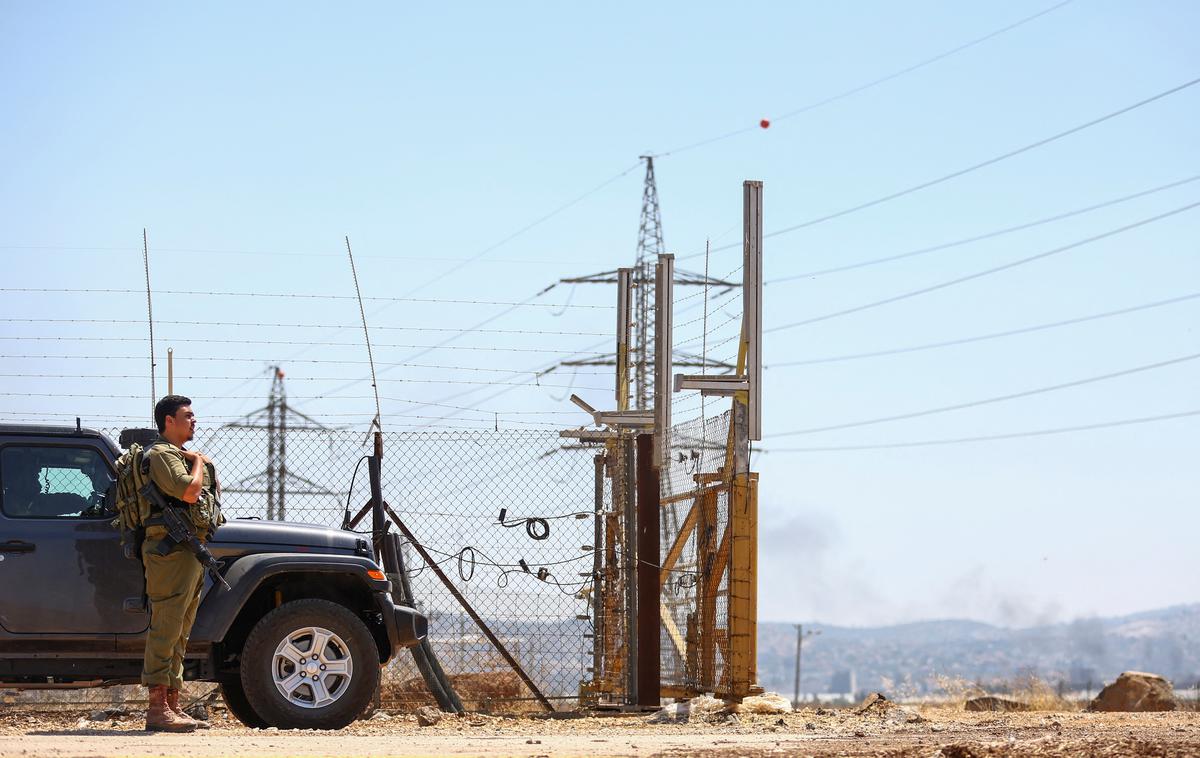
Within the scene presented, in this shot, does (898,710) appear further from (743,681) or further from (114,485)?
(114,485)

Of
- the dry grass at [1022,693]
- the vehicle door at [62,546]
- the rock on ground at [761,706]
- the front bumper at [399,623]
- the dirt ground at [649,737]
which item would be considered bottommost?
the dry grass at [1022,693]

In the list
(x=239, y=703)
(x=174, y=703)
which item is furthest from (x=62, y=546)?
(x=239, y=703)

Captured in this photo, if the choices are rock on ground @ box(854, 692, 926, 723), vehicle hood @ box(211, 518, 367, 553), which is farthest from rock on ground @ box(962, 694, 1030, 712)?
vehicle hood @ box(211, 518, 367, 553)

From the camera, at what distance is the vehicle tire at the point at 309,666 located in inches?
376

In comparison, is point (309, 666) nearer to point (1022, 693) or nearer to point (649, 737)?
point (649, 737)

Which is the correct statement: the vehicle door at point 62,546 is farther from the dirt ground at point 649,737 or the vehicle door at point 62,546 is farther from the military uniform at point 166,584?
the dirt ground at point 649,737

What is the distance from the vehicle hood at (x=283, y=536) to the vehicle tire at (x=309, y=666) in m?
0.36

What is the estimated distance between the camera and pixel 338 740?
335 inches

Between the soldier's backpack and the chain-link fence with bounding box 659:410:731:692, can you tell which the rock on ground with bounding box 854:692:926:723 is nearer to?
the chain-link fence with bounding box 659:410:731:692

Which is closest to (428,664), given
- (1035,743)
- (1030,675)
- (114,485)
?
(114,485)

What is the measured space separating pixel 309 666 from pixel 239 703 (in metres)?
0.53

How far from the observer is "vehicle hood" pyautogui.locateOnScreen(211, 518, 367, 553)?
31.8 feet

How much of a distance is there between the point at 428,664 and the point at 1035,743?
4.98 meters

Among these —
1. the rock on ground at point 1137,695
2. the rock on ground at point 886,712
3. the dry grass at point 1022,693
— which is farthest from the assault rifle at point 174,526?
the rock on ground at point 1137,695
